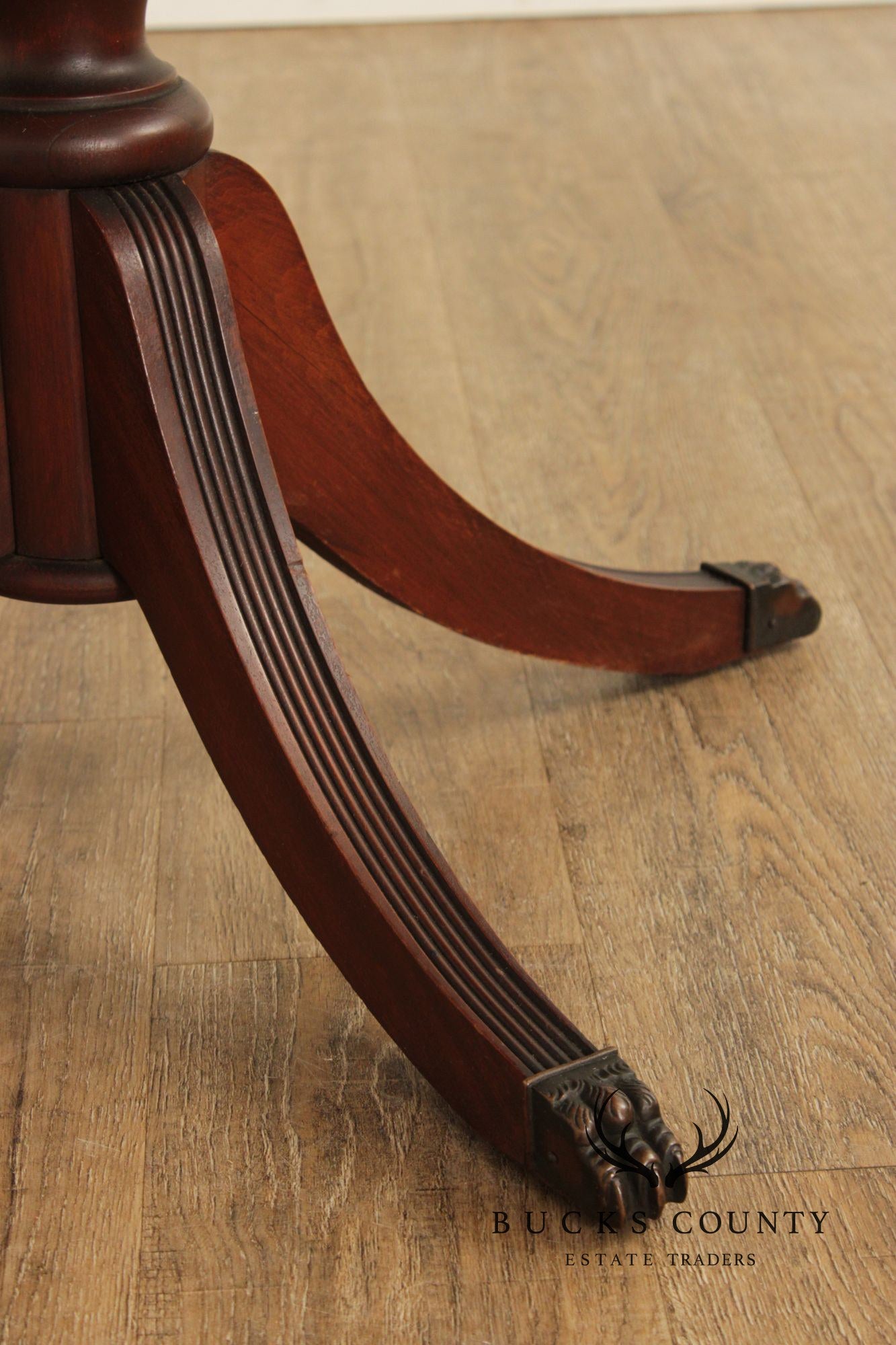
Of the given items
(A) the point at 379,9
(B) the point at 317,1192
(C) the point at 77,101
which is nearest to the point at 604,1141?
(B) the point at 317,1192

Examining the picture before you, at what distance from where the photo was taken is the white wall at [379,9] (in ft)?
8.84

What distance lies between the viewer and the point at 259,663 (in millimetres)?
733

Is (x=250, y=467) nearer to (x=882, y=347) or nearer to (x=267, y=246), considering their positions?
(x=267, y=246)

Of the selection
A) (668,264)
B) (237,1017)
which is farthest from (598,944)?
(668,264)

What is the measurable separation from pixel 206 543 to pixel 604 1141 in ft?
0.98

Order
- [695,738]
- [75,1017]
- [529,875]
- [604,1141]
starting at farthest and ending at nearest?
[695,738] → [529,875] → [75,1017] → [604,1141]

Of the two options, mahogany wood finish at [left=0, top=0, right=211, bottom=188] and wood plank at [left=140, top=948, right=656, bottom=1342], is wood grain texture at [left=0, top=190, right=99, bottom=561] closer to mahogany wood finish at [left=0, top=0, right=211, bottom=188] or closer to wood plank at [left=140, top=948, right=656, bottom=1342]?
mahogany wood finish at [left=0, top=0, right=211, bottom=188]

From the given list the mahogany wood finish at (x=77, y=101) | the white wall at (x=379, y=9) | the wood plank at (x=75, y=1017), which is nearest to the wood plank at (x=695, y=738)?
the wood plank at (x=75, y=1017)

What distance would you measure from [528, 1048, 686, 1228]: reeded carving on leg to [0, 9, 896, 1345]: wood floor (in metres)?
0.02

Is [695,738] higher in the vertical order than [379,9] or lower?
higher

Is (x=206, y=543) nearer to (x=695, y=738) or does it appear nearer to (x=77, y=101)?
(x=77, y=101)

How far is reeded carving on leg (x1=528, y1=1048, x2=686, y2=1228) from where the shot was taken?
657 mm

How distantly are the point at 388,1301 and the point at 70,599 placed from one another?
1.13ft

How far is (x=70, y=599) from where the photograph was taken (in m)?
Answer: 0.79
